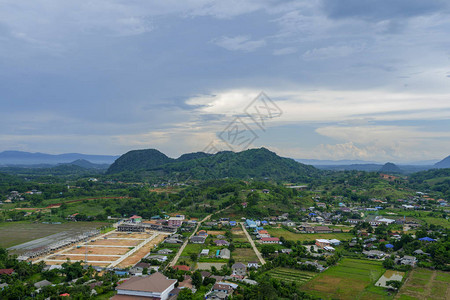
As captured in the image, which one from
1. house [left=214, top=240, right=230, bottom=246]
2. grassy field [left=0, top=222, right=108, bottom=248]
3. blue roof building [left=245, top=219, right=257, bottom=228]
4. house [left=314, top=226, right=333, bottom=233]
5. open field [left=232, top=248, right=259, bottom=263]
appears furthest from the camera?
blue roof building [left=245, top=219, right=257, bottom=228]

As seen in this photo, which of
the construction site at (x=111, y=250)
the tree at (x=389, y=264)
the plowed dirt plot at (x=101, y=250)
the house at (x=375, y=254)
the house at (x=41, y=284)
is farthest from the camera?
the plowed dirt plot at (x=101, y=250)

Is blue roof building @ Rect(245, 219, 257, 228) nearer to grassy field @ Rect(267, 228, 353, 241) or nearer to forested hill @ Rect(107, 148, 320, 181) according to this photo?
grassy field @ Rect(267, 228, 353, 241)

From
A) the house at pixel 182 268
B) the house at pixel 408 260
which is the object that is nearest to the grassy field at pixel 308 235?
the house at pixel 408 260

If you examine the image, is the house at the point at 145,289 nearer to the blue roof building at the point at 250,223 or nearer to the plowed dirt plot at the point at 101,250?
the plowed dirt plot at the point at 101,250

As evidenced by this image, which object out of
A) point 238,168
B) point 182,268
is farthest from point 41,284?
point 238,168

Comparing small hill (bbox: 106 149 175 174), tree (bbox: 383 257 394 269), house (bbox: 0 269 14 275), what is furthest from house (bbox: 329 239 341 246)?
small hill (bbox: 106 149 175 174)

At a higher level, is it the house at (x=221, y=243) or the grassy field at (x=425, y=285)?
the house at (x=221, y=243)

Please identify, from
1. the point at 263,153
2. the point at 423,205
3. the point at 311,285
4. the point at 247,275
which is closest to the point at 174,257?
the point at 247,275
